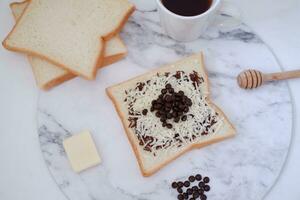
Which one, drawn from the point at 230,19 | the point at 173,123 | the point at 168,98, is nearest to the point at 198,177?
the point at 173,123

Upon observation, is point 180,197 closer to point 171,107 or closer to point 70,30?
point 171,107

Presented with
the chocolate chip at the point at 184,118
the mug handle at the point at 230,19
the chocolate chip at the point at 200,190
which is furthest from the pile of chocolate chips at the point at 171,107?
the mug handle at the point at 230,19

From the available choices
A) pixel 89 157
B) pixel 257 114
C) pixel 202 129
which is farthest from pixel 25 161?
pixel 257 114

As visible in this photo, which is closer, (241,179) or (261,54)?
(241,179)

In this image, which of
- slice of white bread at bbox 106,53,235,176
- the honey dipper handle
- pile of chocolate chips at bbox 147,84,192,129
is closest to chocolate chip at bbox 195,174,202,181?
slice of white bread at bbox 106,53,235,176

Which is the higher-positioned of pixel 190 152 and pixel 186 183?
pixel 190 152

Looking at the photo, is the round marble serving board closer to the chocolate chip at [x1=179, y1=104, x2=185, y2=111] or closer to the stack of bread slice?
the stack of bread slice

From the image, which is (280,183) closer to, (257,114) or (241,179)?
(241,179)
